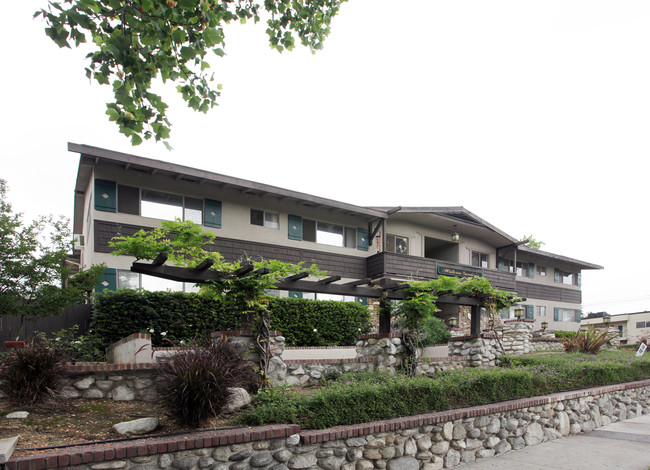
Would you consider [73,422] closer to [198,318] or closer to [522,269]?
[198,318]

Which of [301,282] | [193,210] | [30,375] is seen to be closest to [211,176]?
[193,210]

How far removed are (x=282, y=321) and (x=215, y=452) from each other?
928 centimetres

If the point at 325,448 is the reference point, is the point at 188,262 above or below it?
above

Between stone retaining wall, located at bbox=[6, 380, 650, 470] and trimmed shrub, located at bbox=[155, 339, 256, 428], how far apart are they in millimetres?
337

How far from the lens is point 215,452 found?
5.16m

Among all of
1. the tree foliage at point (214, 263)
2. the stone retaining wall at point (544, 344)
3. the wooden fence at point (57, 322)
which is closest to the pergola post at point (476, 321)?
the tree foliage at point (214, 263)

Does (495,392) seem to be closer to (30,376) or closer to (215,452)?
(215,452)

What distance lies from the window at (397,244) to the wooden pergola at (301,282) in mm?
8585

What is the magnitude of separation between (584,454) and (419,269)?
43.3ft

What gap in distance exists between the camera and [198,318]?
13.0 meters

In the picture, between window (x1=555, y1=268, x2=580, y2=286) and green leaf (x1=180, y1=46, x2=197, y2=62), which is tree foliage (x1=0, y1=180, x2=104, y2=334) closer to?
green leaf (x1=180, y1=46, x2=197, y2=62)

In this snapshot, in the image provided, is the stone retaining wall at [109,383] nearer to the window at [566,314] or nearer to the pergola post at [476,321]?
the pergola post at [476,321]

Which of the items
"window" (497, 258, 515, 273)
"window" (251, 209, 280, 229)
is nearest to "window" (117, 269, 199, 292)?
"window" (251, 209, 280, 229)

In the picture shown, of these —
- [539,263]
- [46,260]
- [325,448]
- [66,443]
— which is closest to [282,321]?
[46,260]
